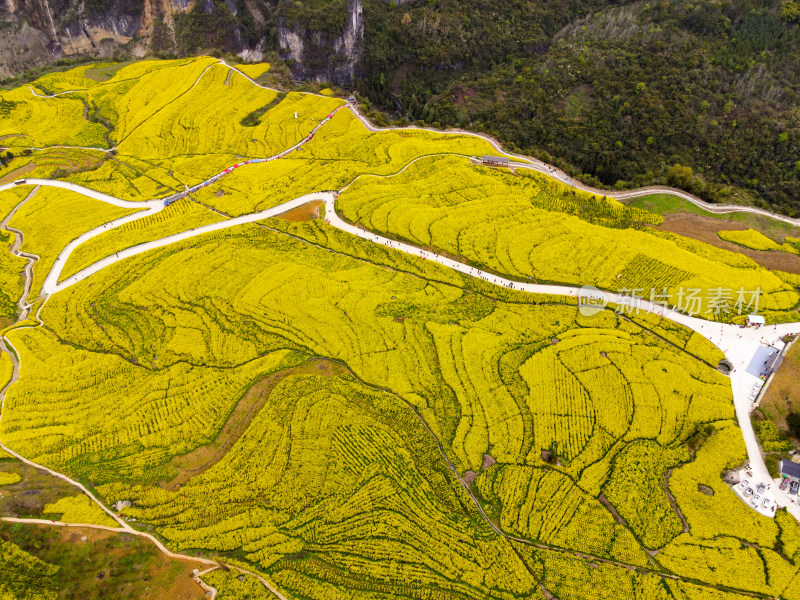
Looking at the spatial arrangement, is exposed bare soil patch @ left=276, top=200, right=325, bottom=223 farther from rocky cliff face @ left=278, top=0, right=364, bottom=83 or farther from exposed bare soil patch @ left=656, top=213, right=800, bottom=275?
rocky cliff face @ left=278, top=0, right=364, bottom=83

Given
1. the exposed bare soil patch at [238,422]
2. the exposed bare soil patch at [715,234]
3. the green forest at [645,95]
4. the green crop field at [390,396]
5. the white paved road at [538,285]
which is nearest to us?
the green crop field at [390,396]

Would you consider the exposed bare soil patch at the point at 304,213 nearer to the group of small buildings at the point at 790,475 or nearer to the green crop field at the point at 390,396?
the green crop field at the point at 390,396

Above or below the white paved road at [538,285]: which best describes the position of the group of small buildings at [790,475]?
below

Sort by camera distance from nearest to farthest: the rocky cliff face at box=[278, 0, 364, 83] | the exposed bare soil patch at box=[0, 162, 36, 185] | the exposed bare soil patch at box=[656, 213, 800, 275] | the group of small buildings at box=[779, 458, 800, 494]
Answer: the group of small buildings at box=[779, 458, 800, 494] < the exposed bare soil patch at box=[656, 213, 800, 275] < the exposed bare soil patch at box=[0, 162, 36, 185] < the rocky cliff face at box=[278, 0, 364, 83]

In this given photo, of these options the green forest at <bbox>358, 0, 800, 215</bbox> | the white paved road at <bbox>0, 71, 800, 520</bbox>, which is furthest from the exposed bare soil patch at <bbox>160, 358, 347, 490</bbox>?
the green forest at <bbox>358, 0, 800, 215</bbox>

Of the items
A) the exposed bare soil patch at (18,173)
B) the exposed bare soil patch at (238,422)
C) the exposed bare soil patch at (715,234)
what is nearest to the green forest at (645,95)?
the exposed bare soil patch at (715,234)

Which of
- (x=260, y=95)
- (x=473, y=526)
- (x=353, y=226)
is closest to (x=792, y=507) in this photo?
(x=473, y=526)

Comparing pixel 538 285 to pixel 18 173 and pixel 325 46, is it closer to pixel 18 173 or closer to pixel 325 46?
pixel 18 173

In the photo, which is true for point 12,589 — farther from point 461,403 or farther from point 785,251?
point 785,251

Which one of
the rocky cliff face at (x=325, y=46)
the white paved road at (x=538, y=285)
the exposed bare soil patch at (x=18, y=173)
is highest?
the rocky cliff face at (x=325, y=46)
